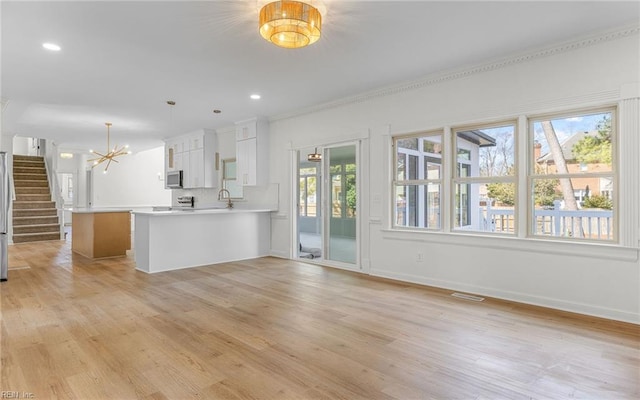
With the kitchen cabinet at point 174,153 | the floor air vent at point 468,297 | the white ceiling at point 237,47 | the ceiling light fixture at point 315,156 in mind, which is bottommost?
the floor air vent at point 468,297

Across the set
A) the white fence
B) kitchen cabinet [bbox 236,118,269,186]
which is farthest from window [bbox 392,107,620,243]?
kitchen cabinet [bbox 236,118,269,186]

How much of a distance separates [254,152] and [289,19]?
14.6 feet

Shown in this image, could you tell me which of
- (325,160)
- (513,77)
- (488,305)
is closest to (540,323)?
(488,305)

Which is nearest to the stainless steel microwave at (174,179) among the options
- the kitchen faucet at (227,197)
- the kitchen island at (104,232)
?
the kitchen faucet at (227,197)

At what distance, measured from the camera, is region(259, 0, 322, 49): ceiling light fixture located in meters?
2.68

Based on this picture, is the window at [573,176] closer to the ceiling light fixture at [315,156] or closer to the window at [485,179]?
the window at [485,179]

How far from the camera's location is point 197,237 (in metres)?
6.04

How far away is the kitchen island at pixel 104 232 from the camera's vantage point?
267 inches

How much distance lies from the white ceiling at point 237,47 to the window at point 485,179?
923 mm

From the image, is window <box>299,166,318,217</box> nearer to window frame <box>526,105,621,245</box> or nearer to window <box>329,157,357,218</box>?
window <box>329,157,357,218</box>

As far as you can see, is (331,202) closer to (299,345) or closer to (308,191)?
(308,191)

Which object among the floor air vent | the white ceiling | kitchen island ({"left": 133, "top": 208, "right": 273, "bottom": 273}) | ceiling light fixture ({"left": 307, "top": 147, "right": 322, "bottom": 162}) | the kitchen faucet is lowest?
the floor air vent

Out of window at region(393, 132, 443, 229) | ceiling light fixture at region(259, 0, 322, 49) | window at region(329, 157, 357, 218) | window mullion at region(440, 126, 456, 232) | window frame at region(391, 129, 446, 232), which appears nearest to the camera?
ceiling light fixture at region(259, 0, 322, 49)

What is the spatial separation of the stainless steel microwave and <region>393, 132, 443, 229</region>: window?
5846 mm
